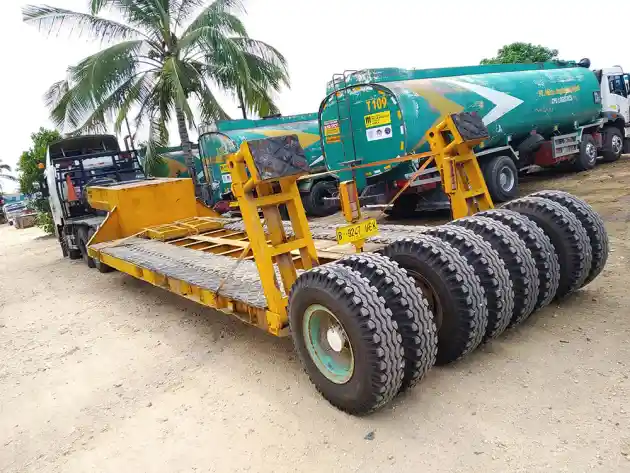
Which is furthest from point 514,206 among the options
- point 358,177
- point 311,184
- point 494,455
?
point 311,184

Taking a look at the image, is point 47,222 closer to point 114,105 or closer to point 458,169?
point 114,105

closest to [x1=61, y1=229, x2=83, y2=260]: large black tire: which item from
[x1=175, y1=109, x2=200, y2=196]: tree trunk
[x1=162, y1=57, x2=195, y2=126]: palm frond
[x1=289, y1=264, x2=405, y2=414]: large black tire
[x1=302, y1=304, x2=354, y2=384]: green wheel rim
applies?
[x1=175, y1=109, x2=200, y2=196]: tree trunk

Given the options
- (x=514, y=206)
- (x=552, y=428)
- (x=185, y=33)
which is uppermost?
(x=185, y=33)

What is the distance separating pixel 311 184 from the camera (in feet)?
42.1

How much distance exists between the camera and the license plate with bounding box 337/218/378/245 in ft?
11.8

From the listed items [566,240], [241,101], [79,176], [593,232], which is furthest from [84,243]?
[593,232]

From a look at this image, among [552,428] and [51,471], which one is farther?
[51,471]

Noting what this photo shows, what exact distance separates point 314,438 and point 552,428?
4.27 ft

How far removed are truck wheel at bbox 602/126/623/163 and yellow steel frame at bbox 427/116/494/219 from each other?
11606mm

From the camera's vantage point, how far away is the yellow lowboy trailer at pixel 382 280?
286cm

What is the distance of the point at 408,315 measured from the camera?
2.91 m

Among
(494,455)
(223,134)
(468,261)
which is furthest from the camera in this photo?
(223,134)

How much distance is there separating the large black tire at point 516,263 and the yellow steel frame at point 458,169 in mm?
597

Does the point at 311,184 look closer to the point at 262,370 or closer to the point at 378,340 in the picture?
the point at 262,370
